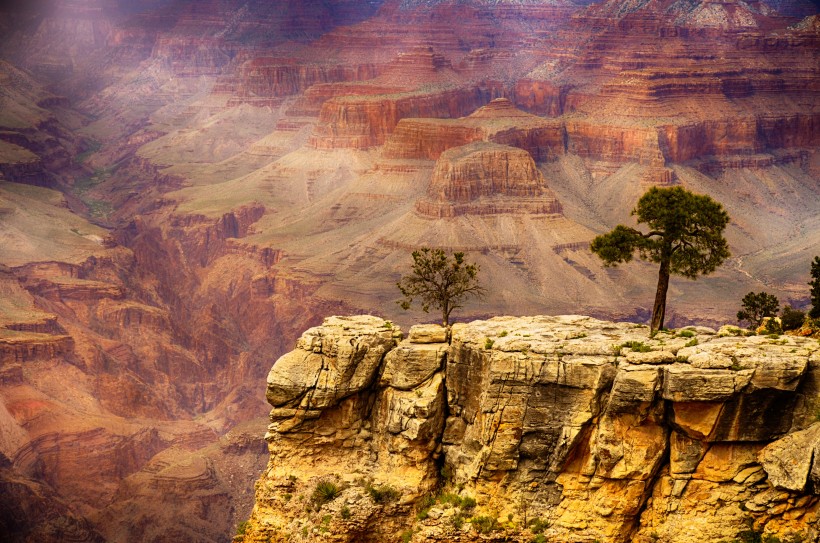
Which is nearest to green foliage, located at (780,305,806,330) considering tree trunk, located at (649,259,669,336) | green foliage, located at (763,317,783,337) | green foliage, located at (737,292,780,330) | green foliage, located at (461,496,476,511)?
green foliage, located at (763,317,783,337)

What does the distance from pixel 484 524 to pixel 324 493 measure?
605 centimetres

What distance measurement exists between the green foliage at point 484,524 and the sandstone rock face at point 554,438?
0.05 meters

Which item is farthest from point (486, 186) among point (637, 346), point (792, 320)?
point (637, 346)

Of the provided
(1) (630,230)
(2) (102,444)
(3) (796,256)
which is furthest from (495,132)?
(1) (630,230)

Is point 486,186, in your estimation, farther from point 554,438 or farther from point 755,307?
point 554,438

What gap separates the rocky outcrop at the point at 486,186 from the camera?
175875 mm

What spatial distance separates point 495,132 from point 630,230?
14328 cm

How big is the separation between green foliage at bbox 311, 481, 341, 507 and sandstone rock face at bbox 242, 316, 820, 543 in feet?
0.35

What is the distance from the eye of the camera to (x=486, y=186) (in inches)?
6998

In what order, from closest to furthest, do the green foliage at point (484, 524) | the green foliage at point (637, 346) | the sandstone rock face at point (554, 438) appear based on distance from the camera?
the sandstone rock face at point (554, 438)
the green foliage at point (637, 346)
the green foliage at point (484, 524)

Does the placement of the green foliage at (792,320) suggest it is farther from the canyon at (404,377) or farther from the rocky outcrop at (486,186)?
the rocky outcrop at (486,186)

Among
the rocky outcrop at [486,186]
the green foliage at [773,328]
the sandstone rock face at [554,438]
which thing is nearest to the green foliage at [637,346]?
the sandstone rock face at [554,438]

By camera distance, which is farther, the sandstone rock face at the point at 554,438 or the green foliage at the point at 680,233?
the green foliage at the point at 680,233

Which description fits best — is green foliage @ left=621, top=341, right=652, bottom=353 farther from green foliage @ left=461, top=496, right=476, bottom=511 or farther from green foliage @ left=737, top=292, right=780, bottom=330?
green foliage @ left=737, top=292, right=780, bottom=330
